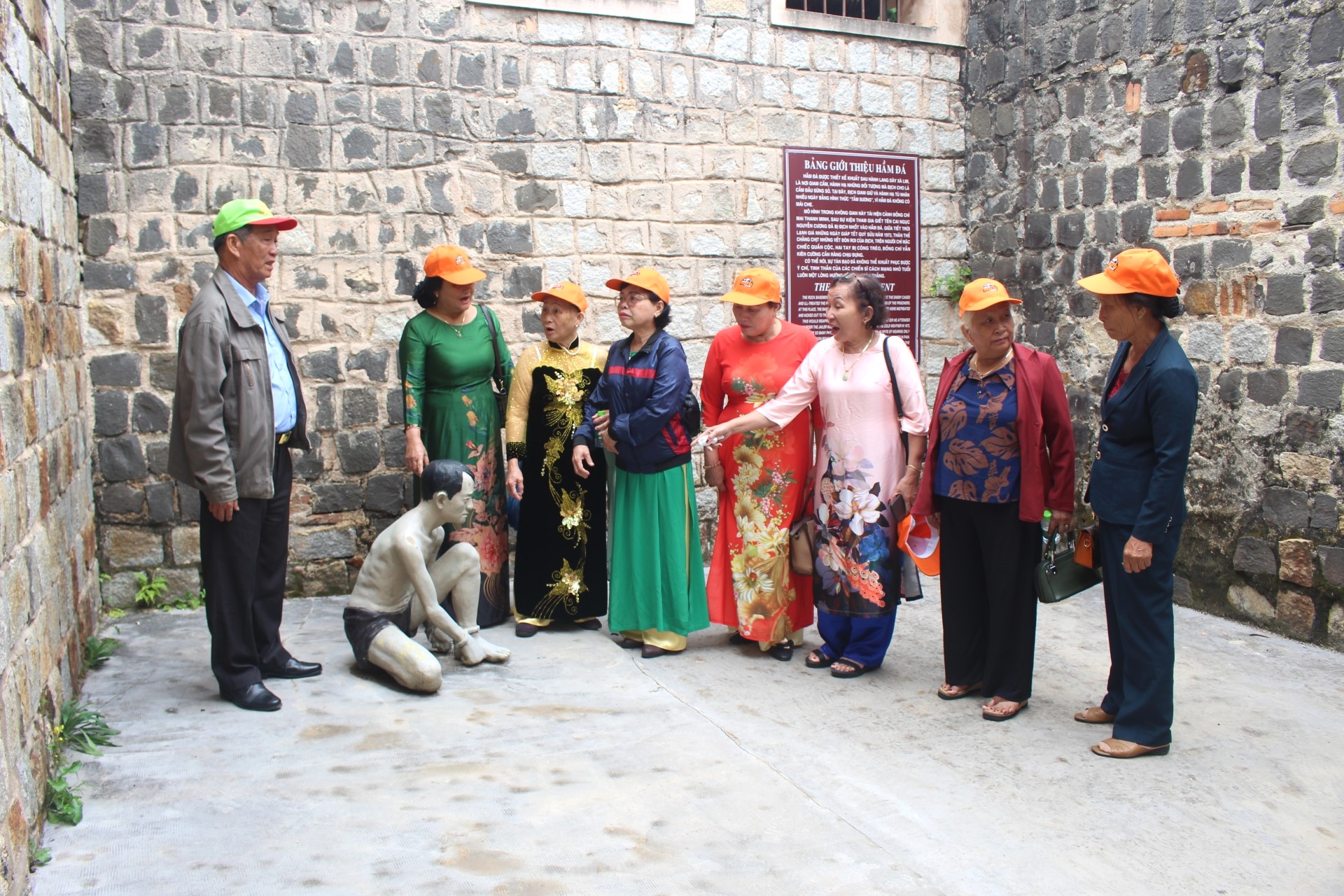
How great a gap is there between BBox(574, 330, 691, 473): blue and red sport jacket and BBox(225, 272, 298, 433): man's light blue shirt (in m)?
1.27

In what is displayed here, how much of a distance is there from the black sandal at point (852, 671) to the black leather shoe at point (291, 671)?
216 cm

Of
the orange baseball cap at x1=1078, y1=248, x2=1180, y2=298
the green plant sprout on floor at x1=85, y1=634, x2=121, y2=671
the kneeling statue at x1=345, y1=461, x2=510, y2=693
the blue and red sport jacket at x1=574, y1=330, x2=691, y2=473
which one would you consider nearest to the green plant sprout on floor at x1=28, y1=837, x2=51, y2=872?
the kneeling statue at x1=345, y1=461, x2=510, y2=693

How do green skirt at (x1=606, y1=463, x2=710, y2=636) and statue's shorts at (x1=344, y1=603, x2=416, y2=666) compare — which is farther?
green skirt at (x1=606, y1=463, x2=710, y2=636)

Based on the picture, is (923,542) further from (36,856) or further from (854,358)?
(36,856)

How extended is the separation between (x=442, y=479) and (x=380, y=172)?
219 cm

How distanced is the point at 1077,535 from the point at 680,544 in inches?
66.9

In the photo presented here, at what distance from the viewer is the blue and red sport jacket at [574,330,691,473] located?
15.3ft

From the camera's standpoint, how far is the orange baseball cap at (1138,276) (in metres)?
3.50

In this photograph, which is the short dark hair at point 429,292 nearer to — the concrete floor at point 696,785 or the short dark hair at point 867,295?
the concrete floor at point 696,785

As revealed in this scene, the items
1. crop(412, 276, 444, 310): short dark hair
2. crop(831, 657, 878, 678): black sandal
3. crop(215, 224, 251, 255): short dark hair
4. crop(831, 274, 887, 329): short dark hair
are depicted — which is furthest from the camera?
crop(412, 276, 444, 310): short dark hair

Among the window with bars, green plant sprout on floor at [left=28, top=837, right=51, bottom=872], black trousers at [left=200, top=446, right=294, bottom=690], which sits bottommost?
green plant sprout on floor at [left=28, top=837, right=51, bottom=872]

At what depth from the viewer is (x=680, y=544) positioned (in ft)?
15.8

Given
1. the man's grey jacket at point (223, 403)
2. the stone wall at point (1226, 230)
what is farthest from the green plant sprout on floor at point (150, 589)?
the stone wall at point (1226, 230)

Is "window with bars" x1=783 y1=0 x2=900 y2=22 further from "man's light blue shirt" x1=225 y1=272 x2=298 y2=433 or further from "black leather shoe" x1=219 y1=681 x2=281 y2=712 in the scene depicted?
"black leather shoe" x1=219 y1=681 x2=281 y2=712
